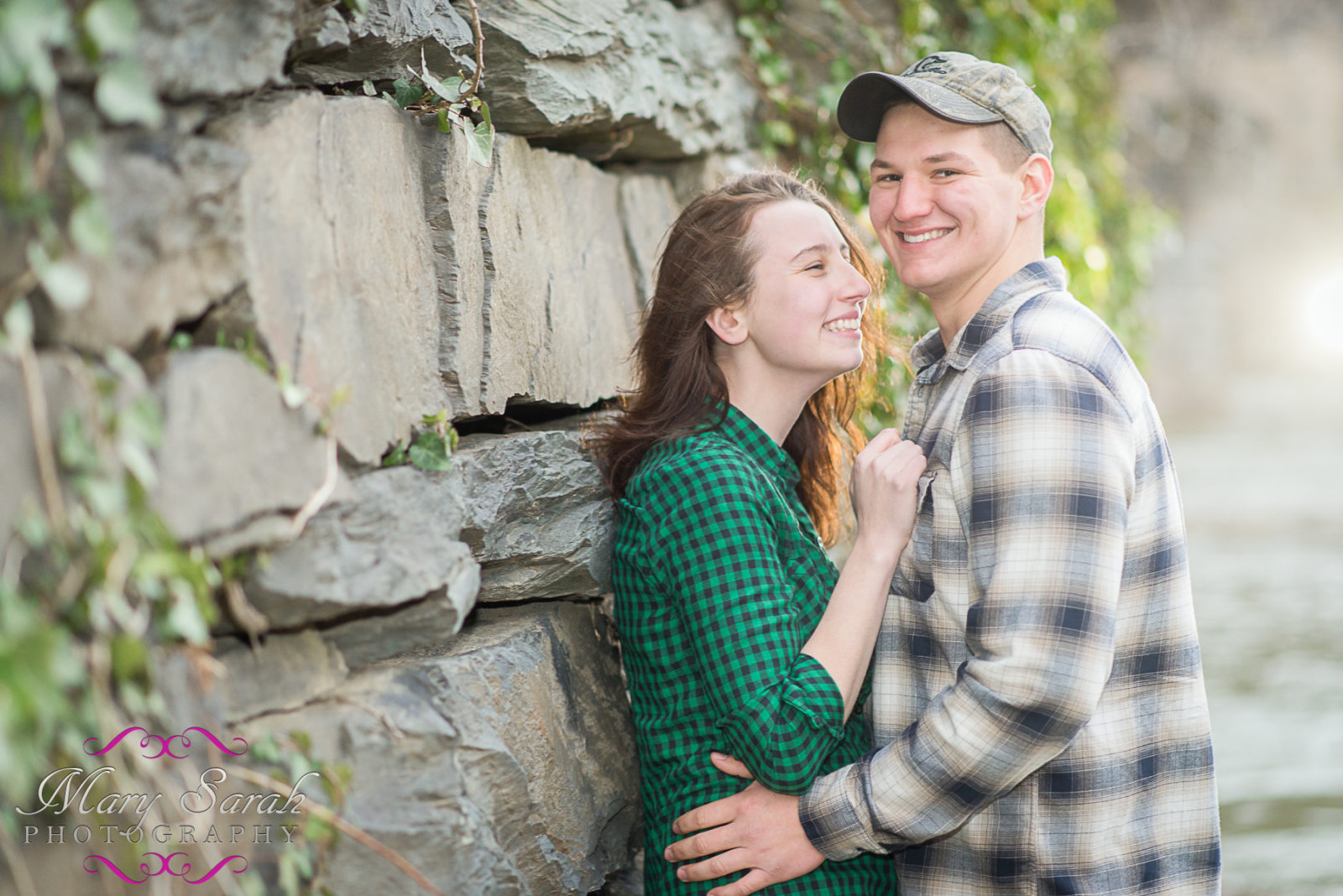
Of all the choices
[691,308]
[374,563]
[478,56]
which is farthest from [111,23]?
[691,308]

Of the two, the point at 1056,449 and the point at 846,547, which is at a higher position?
the point at 1056,449

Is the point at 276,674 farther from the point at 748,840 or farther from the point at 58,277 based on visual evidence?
the point at 748,840

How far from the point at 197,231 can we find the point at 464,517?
1.85ft

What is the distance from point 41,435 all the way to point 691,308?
3.39 ft

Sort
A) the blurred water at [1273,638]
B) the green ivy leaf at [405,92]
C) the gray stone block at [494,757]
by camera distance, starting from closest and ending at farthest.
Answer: the gray stone block at [494,757], the green ivy leaf at [405,92], the blurred water at [1273,638]

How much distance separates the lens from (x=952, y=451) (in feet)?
4.60

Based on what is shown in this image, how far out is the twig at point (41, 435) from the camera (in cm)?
87

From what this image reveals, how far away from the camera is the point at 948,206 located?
61.1 inches

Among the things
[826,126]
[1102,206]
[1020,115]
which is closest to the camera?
[1020,115]

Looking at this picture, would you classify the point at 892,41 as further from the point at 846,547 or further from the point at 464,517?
the point at 464,517

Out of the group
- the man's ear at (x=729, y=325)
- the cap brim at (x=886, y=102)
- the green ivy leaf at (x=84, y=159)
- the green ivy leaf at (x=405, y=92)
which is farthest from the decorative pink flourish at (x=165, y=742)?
the cap brim at (x=886, y=102)

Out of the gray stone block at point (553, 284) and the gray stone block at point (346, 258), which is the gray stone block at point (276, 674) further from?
the gray stone block at point (553, 284)

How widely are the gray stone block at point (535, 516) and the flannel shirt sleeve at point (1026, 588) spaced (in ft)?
1.84

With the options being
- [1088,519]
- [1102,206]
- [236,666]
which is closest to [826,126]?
[1088,519]
